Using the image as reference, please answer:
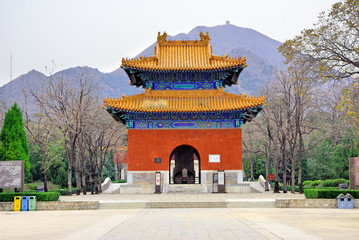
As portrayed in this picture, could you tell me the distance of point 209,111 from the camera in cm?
2911

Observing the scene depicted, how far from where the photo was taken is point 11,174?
22.9 m

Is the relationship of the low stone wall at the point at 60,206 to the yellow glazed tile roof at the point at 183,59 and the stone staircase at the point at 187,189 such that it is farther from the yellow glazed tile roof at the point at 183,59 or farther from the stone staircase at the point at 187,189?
the yellow glazed tile roof at the point at 183,59

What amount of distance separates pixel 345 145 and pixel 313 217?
73.3 ft

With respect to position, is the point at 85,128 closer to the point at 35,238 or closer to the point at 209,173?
the point at 209,173

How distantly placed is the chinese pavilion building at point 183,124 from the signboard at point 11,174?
25.6ft

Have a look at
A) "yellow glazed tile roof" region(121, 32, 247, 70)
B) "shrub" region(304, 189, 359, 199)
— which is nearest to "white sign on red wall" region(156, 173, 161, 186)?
"yellow glazed tile roof" region(121, 32, 247, 70)

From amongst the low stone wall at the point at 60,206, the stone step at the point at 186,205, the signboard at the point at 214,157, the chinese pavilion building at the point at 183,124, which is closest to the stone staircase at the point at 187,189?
the chinese pavilion building at the point at 183,124

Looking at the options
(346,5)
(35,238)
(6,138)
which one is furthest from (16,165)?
(346,5)

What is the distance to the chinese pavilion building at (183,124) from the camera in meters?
29.7

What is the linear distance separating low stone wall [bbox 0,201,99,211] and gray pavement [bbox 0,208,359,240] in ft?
11.2

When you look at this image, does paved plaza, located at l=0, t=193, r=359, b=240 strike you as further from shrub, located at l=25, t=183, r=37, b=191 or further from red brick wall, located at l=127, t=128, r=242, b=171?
shrub, located at l=25, t=183, r=37, b=191

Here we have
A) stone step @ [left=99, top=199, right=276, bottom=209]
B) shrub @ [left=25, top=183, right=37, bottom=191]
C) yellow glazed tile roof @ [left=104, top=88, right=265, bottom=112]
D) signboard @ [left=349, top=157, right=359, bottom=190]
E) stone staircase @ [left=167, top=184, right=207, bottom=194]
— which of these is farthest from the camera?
shrub @ [left=25, top=183, right=37, bottom=191]

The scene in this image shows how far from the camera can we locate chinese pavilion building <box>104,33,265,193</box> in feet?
97.5

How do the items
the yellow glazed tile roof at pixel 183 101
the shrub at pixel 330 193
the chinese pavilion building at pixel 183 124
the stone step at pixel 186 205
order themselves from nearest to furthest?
the shrub at pixel 330 193 → the stone step at pixel 186 205 → the yellow glazed tile roof at pixel 183 101 → the chinese pavilion building at pixel 183 124
